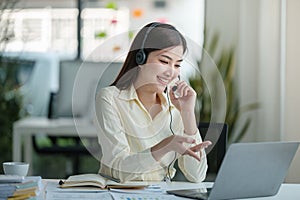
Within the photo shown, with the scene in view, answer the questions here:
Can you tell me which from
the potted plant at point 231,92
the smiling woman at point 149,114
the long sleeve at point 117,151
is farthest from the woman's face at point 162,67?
the potted plant at point 231,92

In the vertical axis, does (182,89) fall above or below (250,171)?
above

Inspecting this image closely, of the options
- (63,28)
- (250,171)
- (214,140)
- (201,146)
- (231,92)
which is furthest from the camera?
(63,28)

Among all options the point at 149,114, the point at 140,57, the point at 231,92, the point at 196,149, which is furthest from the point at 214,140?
the point at 231,92

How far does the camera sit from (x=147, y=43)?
82.9 inches

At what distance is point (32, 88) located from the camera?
6.20 metres

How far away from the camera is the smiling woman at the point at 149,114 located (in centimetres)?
205

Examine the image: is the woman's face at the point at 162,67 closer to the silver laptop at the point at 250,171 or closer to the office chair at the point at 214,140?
the office chair at the point at 214,140

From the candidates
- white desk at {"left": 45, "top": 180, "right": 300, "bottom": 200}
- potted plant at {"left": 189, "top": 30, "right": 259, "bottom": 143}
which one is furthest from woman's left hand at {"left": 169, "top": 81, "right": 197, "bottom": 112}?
potted plant at {"left": 189, "top": 30, "right": 259, "bottom": 143}

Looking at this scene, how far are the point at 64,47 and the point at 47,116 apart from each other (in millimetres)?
790

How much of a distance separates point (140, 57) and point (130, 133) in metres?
0.27

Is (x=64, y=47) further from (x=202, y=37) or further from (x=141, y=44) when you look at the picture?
(x=141, y=44)

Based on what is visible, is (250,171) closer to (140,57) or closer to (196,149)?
(196,149)

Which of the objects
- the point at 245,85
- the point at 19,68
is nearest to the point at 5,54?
the point at 19,68

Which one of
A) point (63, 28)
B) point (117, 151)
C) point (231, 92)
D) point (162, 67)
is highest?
point (162, 67)
